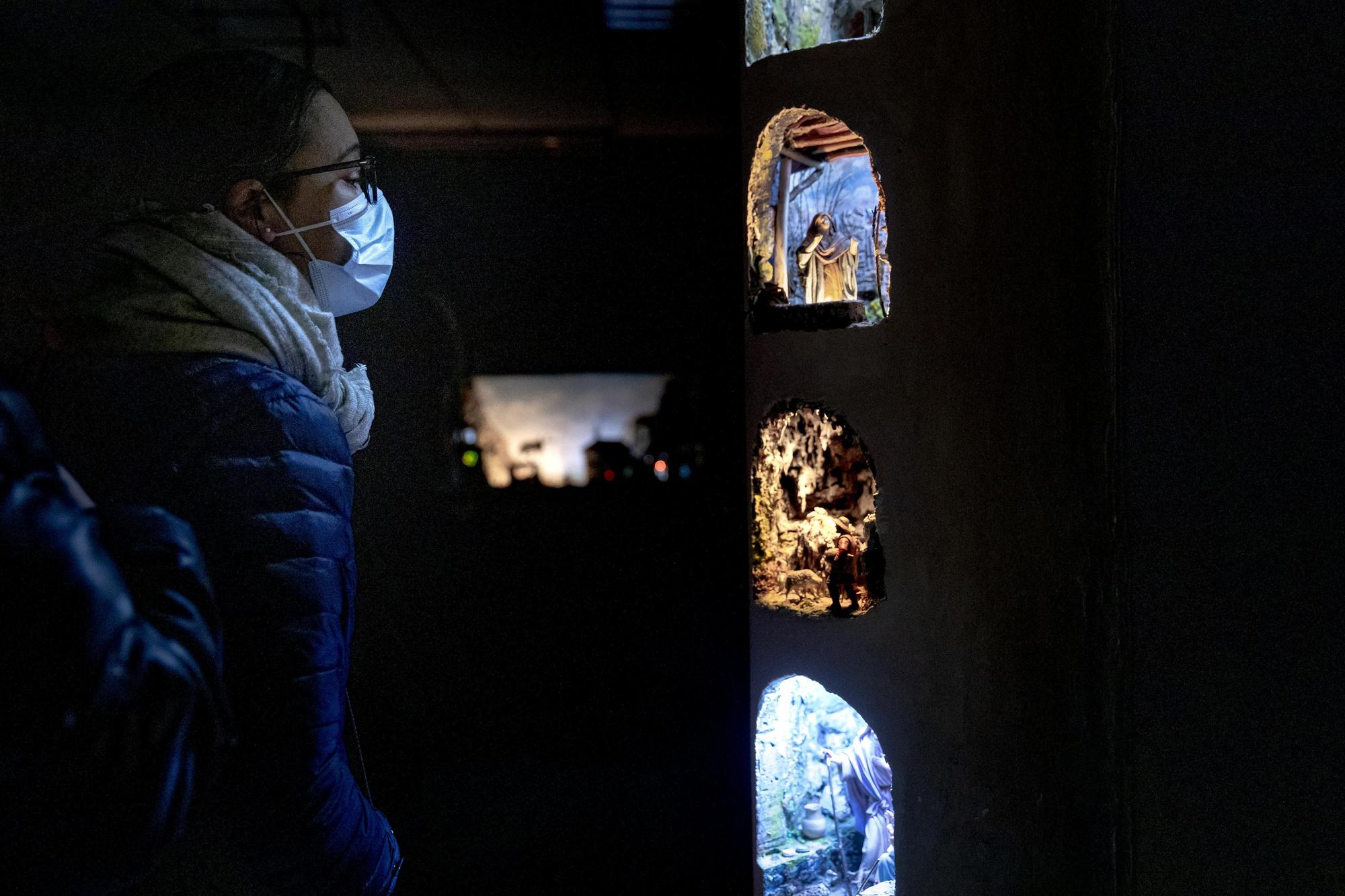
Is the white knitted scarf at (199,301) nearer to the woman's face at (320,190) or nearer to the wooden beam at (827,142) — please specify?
the woman's face at (320,190)

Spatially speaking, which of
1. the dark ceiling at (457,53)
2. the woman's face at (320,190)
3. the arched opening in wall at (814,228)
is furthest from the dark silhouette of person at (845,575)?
the woman's face at (320,190)

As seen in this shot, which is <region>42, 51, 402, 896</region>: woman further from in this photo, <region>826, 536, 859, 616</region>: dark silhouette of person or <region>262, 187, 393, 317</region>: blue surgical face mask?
<region>826, 536, 859, 616</region>: dark silhouette of person

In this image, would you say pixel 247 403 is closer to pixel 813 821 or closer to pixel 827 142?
pixel 827 142

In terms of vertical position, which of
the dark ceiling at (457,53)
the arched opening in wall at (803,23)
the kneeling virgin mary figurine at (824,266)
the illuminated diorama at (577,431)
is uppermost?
Result: the arched opening in wall at (803,23)

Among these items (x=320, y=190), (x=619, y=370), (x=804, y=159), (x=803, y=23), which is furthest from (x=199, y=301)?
(x=803, y=23)

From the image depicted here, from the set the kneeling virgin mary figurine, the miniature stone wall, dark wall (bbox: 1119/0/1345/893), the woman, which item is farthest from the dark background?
the kneeling virgin mary figurine

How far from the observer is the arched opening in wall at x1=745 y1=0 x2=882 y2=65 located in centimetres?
298

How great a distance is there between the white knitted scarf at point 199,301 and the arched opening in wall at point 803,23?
184 cm

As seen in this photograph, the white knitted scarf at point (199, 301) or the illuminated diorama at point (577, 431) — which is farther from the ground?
the white knitted scarf at point (199, 301)

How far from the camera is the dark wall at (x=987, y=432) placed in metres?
2.38

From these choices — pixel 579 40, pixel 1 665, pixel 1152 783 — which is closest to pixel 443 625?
pixel 1 665

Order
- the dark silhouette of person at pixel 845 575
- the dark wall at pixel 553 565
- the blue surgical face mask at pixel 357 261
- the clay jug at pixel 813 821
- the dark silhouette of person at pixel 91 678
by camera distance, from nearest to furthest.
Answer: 1. the dark silhouette of person at pixel 91 678
2. the blue surgical face mask at pixel 357 261
3. the dark wall at pixel 553 565
4. the dark silhouette of person at pixel 845 575
5. the clay jug at pixel 813 821

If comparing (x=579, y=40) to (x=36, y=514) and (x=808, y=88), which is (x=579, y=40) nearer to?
(x=808, y=88)

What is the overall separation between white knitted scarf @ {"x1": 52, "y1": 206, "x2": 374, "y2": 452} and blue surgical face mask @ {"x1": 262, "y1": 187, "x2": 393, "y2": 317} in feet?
0.25
